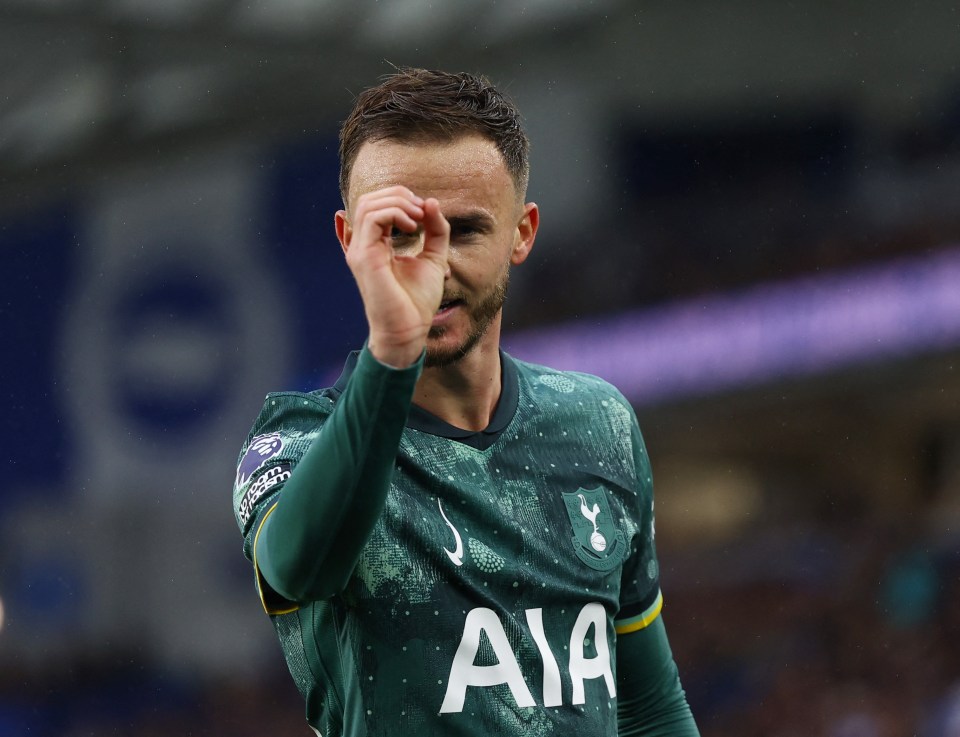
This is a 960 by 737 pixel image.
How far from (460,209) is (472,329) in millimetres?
134

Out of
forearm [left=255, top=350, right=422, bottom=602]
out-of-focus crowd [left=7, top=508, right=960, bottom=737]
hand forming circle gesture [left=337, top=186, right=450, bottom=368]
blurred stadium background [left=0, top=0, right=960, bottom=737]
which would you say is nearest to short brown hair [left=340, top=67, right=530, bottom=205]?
hand forming circle gesture [left=337, top=186, right=450, bottom=368]

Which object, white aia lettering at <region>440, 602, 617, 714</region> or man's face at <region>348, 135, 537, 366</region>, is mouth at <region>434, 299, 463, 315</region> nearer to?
man's face at <region>348, 135, 537, 366</region>

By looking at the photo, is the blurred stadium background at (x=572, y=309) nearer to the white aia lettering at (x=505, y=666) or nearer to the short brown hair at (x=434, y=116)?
the short brown hair at (x=434, y=116)

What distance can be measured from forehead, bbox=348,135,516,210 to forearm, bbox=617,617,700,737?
0.62 m

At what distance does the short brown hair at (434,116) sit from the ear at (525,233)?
0.05 meters

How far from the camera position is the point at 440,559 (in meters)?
1.22

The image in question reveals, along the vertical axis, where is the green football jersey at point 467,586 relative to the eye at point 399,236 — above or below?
below

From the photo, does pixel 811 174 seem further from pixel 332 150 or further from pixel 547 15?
pixel 332 150

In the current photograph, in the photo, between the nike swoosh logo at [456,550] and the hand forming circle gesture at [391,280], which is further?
the nike swoosh logo at [456,550]

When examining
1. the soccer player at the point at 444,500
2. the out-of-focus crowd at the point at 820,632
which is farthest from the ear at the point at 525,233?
the out-of-focus crowd at the point at 820,632

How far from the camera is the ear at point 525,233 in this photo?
1425 mm

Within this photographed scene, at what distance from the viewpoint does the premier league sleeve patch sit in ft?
3.94

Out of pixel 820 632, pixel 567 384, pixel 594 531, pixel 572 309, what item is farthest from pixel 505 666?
pixel 820 632

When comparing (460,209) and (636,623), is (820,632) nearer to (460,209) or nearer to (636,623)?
(636,623)
